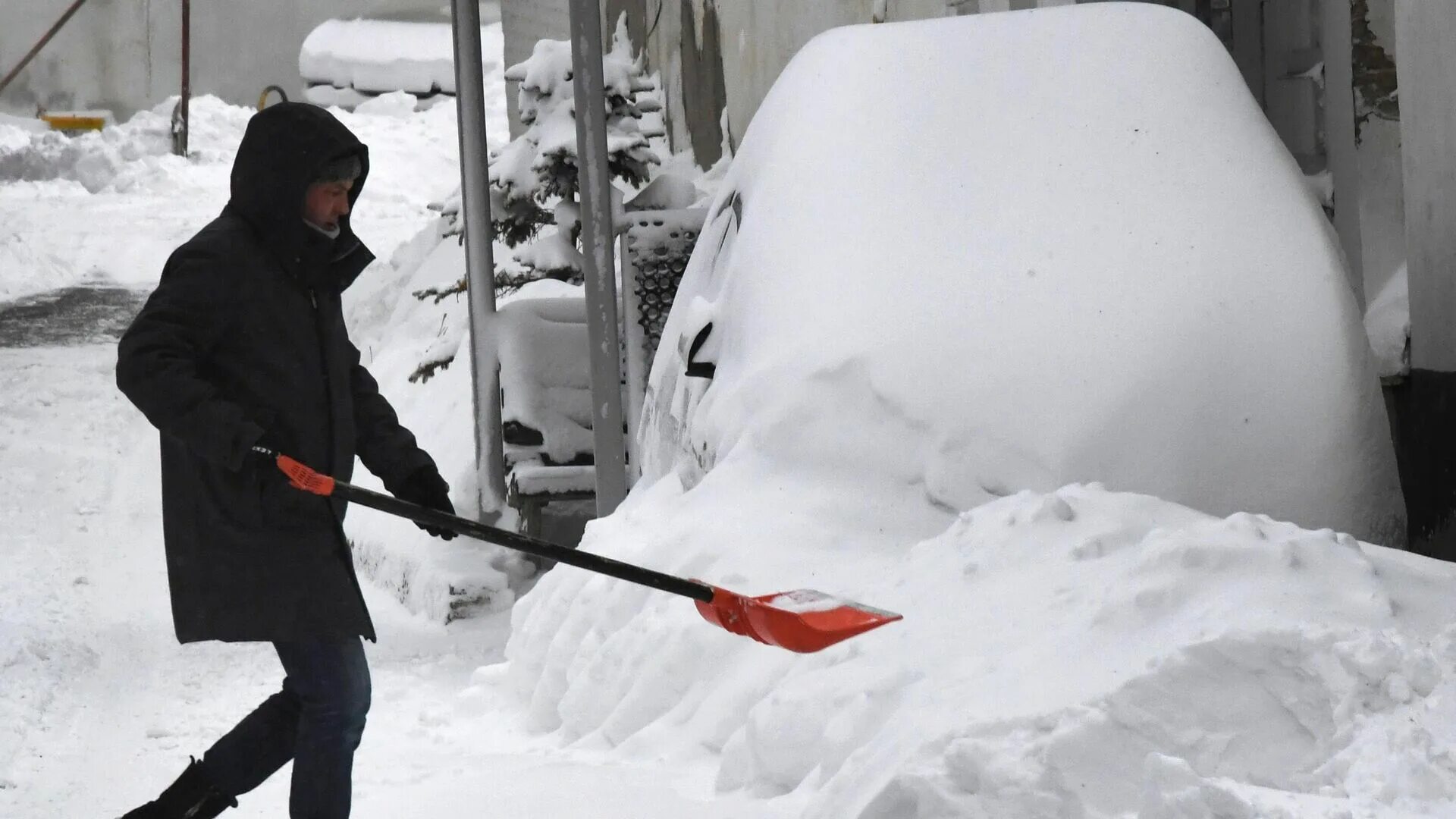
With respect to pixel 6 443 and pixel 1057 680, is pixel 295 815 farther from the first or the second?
pixel 6 443

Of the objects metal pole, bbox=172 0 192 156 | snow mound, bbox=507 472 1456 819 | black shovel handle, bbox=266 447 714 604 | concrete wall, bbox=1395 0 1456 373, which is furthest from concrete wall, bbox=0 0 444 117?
black shovel handle, bbox=266 447 714 604

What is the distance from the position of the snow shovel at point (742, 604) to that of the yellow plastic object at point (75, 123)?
24188mm

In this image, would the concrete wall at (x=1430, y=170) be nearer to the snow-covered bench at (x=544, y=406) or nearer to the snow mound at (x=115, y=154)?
the snow-covered bench at (x=544, y=406)

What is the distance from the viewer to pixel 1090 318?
408 cm

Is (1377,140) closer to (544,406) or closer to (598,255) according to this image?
(598,255)

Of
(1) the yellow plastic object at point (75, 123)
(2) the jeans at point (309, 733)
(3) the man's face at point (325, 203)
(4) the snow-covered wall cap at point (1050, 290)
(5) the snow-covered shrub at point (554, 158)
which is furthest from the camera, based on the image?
(1) the yellow plastic object at point (75, 123)

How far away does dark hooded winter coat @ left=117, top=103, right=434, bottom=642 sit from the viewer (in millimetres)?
3148

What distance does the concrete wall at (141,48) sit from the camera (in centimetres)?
2675

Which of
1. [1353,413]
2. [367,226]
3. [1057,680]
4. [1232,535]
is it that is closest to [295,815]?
[1057,680]

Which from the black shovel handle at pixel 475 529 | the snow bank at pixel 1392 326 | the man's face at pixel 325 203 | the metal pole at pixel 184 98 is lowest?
the metal pole at pixel 184 98

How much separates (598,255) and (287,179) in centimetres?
328

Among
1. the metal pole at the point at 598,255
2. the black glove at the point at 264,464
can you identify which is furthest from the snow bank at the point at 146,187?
the black glove at the point at 264,464

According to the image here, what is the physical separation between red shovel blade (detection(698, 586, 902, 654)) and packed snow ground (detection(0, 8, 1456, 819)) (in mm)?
79

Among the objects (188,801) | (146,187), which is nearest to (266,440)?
(188,801)
